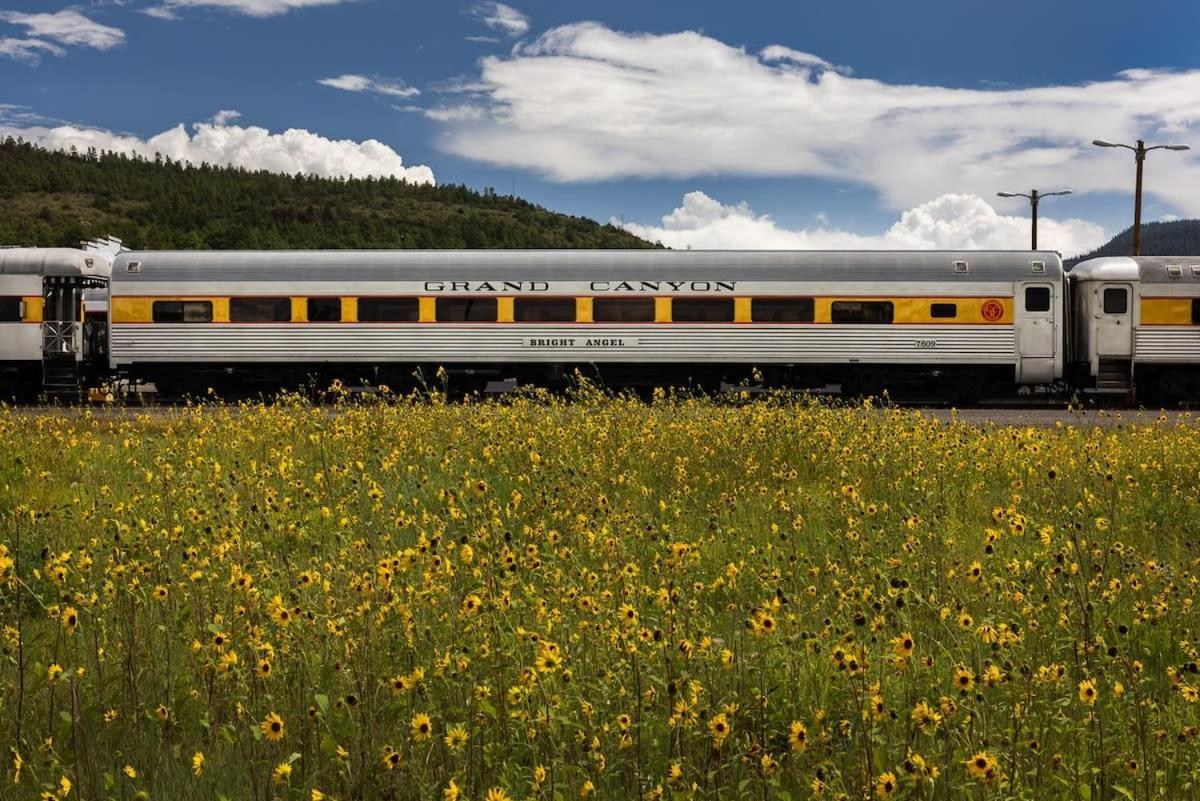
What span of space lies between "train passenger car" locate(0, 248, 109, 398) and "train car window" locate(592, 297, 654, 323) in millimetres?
11490

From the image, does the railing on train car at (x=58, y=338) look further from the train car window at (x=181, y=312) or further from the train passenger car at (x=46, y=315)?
the train car window at (x=181, y=312)

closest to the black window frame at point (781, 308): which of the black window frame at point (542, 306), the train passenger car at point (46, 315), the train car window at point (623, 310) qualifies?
the train car window at point (623, 310)

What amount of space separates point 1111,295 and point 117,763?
22223mm

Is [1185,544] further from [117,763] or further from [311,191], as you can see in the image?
[311,191]

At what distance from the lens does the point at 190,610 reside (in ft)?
16.8

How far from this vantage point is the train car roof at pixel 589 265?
21.3 m

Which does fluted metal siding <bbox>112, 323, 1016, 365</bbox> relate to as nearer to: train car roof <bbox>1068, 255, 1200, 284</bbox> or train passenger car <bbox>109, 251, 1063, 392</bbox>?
train passenger car <bbox>109, 251, 1063, 392</bbox>

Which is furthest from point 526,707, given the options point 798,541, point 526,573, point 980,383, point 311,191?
point 311,191

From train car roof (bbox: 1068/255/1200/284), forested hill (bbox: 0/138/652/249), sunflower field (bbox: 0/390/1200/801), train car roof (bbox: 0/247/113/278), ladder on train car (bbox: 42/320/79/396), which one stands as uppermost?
forested hill (bbox: 0/138/652/249)

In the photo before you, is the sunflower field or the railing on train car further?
the railing on train car

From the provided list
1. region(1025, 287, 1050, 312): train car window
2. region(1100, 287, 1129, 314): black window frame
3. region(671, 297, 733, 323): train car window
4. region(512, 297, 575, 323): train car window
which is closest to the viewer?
region(1025, 287, 1050, 312): train car window

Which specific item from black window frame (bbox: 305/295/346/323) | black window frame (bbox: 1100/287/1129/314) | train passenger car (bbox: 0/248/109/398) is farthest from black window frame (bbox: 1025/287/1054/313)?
train passenger car (bbox: 0/248/109/398)

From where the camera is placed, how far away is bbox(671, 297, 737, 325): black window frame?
69.9ft

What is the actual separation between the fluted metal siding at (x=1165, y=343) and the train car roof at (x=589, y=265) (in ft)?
7.72
